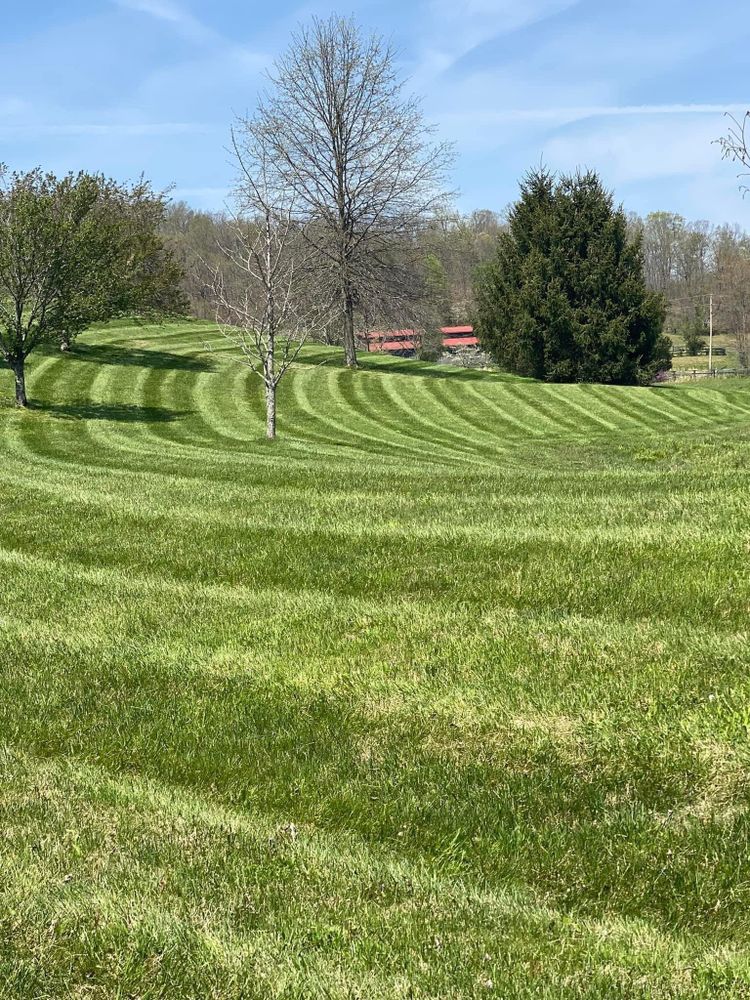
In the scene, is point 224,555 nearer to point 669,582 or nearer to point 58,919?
point 669,582

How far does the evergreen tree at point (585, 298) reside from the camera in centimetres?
4397

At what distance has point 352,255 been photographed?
4288cm

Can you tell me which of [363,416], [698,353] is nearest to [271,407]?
[363,416]

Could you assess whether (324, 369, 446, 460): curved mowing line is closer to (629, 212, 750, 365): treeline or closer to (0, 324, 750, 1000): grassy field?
(0, 324, 750, 1000): grassy field

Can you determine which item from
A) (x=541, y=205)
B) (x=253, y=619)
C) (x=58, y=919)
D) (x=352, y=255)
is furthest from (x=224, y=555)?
(x=541, y=205)

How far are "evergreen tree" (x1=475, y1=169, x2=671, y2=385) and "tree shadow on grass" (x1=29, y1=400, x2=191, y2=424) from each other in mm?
21491

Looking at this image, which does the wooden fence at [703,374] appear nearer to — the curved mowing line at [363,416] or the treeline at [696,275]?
the treeline at [696,275]

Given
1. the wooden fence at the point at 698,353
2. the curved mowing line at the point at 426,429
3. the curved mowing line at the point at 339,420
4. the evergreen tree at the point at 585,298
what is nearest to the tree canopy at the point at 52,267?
the curved mowing line at the point at 339,420

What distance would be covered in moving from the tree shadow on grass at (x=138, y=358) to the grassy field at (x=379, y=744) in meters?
30.9

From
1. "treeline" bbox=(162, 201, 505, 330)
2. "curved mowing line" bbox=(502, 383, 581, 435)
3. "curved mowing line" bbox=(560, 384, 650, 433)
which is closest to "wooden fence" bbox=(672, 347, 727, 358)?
"treeline" bbox=(162, 201, 505, 330)

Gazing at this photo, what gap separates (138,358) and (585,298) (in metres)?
23.3

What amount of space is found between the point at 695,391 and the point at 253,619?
127 feet

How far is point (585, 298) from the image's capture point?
146 ft

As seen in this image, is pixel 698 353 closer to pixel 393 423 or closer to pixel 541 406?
pixel 541 406
